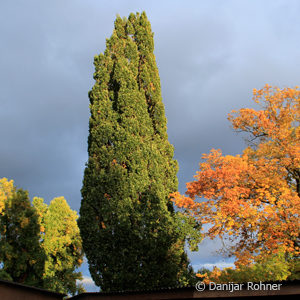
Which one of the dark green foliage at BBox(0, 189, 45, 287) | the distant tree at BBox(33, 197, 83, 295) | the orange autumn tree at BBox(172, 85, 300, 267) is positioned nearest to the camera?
the orange autumn tree at BBox(172, 85, 300, 267)

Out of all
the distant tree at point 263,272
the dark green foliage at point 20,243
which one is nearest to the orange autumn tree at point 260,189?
the distant tree at point 263,272

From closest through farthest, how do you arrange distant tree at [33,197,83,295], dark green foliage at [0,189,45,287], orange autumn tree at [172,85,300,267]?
orange autumn tree at [172,85,300,267], dark green foliage at [0,189,45,287], distant tree at [33,197,83,295]

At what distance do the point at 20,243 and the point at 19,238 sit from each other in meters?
0.41

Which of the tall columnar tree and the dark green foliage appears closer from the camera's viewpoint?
the tall columnar tree

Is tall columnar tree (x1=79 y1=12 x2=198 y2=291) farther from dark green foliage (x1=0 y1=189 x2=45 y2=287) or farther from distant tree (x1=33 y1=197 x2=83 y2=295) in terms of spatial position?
distant tree (x1=33 y1=197 x2=83 y2=295)

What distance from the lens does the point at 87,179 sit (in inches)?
687

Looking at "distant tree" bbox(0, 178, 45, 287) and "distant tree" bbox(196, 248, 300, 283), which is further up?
"distant tree" bbox(0, 178, 45, 287)

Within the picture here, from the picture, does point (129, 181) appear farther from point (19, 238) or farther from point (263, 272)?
point (19, 238)

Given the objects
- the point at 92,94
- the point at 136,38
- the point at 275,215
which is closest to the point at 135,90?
the point at 92,94

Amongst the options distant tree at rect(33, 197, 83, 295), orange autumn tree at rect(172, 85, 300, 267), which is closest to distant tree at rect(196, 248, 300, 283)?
orange autumn tree at rect(172, 85, 300, 267)

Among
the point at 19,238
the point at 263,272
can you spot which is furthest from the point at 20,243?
the point at 263,272

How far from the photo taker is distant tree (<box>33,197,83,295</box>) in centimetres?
2853

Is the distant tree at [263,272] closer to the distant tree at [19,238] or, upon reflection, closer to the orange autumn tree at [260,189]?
the orange autumn tree at [260,189]

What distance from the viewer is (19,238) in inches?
1053
